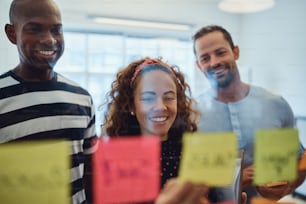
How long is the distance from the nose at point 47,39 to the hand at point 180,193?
0.20 m

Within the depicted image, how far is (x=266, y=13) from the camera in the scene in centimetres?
50

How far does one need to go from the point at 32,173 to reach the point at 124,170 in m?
0.09

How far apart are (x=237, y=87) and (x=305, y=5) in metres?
0.20

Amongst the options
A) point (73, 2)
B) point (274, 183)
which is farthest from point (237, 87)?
point (73, 2)

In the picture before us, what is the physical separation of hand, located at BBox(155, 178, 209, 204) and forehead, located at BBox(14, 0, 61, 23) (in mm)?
223

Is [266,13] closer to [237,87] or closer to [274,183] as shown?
[237,87]

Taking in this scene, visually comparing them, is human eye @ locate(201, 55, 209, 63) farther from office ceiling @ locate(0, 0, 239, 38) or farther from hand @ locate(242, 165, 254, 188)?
hand @ locate(242, 165, 254, 188)

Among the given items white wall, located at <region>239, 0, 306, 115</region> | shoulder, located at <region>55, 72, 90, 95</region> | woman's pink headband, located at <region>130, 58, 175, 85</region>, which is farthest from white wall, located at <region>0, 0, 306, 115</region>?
shoulder, located at <region>55, 72, 90, 95</region>

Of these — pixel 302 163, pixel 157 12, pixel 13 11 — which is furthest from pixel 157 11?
pixel 302 163

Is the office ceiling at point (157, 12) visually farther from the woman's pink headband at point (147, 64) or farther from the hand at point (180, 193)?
the hand at point (180, 193)

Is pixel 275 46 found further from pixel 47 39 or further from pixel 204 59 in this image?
pixel 47 39

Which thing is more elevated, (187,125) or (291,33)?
(291,33)

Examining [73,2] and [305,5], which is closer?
[73,2]

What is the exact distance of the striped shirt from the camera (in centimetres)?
32
